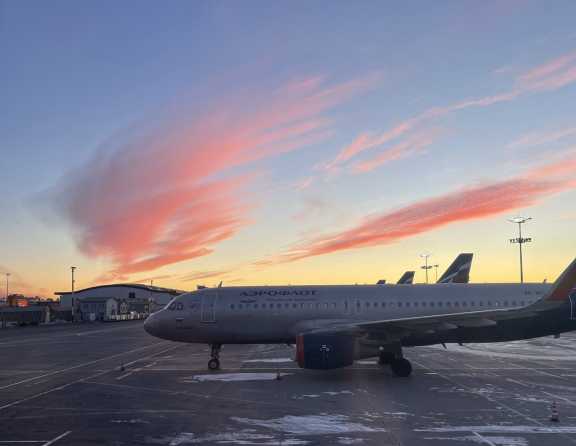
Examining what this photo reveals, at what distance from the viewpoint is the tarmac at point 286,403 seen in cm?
1300

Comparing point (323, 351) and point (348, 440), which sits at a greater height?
point (323, 351)

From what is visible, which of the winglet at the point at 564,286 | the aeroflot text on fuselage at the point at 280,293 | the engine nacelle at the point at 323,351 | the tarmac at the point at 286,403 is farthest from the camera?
the aeroflot text on fuselage at the point at 280,293

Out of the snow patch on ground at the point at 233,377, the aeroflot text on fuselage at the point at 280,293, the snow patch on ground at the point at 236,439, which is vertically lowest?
the snow patch on ground at the point at 233,377

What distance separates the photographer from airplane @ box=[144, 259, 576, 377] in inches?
945

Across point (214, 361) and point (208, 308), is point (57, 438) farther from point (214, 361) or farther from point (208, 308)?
point (208, 308)

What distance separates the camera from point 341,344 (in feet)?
71.7

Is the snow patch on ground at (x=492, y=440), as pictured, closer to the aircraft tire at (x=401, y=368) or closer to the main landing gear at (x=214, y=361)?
the aircraft tire at (x=401, y=368)

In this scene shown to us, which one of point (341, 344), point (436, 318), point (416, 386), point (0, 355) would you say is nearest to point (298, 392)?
point (341, 344)

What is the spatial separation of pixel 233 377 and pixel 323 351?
14.5 feet

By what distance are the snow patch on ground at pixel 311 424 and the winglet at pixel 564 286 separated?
1412 centimetres

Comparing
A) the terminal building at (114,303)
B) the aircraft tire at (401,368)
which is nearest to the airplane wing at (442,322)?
the aircraft tire at (401,368)

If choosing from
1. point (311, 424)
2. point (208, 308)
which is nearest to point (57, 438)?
point (311, 424)

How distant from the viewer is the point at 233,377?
75.7ft

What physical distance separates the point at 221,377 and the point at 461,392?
33.7ft
